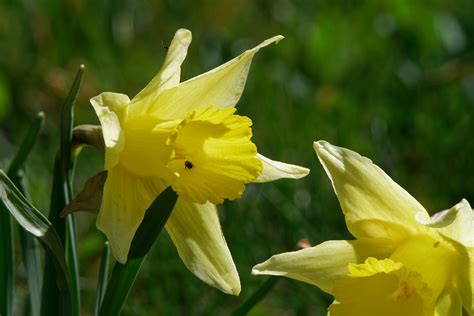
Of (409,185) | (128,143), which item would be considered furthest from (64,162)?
(409,185)

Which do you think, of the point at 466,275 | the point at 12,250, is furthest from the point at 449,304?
the point at 12,250

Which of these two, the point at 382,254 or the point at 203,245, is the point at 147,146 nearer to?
the point at 203,245

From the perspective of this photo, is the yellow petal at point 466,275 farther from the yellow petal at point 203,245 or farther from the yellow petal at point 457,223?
the yellow petal at point 203,245

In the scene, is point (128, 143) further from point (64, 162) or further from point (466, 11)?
point (466, 11)

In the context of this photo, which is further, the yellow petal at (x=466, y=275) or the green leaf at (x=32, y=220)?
the yellow petal at (x=466, y=275)

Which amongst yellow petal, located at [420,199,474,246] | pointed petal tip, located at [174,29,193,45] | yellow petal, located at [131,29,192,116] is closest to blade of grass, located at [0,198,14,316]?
yellow petal, located at [131,29,192,116]

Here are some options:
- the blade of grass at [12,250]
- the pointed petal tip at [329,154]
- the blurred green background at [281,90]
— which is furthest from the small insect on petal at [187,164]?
the blurred green background at [281,90]
